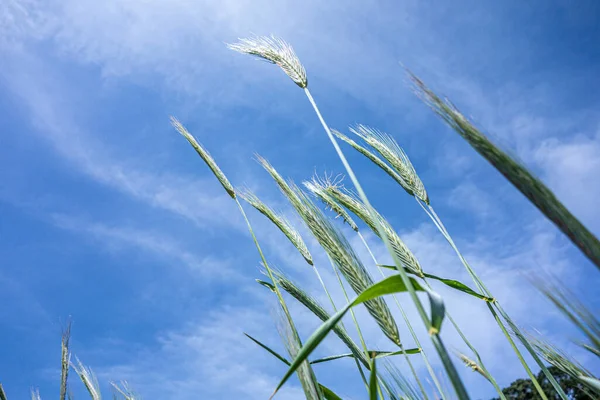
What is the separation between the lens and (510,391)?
2330 cm

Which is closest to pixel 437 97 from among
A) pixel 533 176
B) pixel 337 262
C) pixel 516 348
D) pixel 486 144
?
pixel 486 144

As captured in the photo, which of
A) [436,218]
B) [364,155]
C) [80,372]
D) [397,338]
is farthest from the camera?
[80,372]

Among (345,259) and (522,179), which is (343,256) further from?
(522,179)

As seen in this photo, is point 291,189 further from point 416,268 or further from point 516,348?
point 516,348

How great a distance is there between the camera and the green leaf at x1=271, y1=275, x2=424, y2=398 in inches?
42.8

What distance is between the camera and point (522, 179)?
1.06 meters

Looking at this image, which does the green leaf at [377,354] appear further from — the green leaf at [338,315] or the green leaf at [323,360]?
the green leaf at [338,315]

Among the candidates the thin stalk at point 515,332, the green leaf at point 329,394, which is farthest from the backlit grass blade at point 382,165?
the green leaf at point 329,394

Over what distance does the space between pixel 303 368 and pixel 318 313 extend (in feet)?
1.99

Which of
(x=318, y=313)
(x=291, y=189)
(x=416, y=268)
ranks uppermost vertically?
(x=291, y=189)

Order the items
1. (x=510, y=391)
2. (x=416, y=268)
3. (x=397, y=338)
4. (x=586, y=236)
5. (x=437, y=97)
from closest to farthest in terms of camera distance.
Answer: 1. (x=586, y=236)
2. (x=437, y=97)
3. (x=397, y=338)
4. (x=416, y=268)
5. (x=510, y=391)

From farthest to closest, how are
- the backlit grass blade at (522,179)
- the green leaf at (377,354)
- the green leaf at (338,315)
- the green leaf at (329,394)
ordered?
the green leaf at (377,354) < the green leaf at (329,394) < the green leaf at (338,315) < the backlit grass blade at (522,179)

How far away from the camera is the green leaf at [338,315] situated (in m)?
1.09

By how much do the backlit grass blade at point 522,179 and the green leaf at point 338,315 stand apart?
328 millimetres
